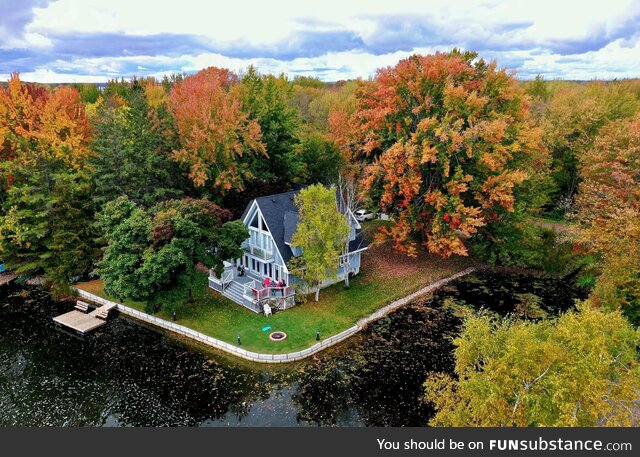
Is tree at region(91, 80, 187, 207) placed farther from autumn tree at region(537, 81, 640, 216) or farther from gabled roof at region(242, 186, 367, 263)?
autumn tree at region(537, 81, 640, 216)

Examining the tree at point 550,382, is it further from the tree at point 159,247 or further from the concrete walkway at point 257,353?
the tree at point 159,247

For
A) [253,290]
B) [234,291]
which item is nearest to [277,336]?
[253,290]

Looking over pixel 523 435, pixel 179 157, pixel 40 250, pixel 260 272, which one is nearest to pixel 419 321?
pixel 260 272

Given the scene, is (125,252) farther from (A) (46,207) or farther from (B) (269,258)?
(A) (46,207)

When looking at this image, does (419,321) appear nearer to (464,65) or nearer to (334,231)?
(334,231)

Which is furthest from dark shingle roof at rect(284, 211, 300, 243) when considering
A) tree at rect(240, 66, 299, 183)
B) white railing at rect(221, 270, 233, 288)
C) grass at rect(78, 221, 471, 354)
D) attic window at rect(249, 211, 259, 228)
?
tree at rect(240, 66, 299, 183)

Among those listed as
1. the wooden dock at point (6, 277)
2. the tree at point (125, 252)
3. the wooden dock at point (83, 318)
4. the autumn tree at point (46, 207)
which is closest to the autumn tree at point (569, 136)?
the tree at point (125, 252)
